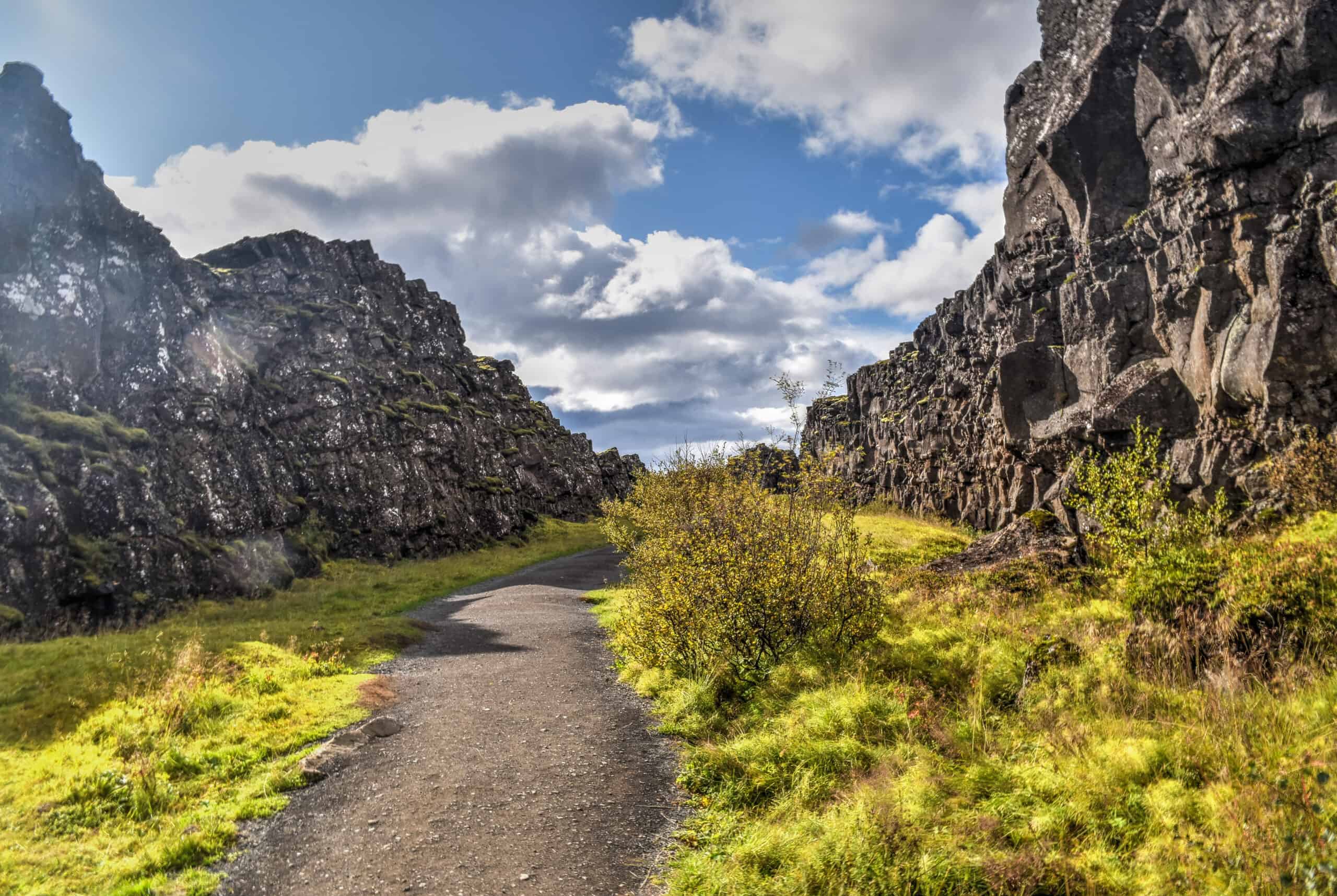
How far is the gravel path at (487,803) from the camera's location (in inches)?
311

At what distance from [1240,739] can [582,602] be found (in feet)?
91.3

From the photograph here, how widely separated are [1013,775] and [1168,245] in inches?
1403

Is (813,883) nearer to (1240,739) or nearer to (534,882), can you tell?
(534,882)

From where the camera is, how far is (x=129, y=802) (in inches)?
388

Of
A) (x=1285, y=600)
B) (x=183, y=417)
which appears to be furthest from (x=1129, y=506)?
(x=183, y=417)

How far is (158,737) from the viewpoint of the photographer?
12.2 m

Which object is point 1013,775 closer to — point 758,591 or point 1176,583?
point 1176,583

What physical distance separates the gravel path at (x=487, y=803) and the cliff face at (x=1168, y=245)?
8.37 metres

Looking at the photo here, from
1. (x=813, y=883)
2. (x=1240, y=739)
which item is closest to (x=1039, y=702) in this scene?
(x=1240, y=739)

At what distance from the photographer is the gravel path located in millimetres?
7910

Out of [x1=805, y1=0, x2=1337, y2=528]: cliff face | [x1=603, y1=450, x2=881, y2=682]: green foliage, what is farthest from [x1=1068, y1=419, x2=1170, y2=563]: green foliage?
[x1=805, y1=0, x2=1337, y2=528]: cliff face

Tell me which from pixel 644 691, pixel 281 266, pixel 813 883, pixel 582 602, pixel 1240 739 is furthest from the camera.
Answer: pixel 281 266

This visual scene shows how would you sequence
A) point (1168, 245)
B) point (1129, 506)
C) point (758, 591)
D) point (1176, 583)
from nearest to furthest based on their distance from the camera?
point (1176, 583) → point (1129, 506) → point (758, 591) → point (1168, 245)

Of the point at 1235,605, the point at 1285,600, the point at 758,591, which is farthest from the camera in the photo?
the point at 758,591
